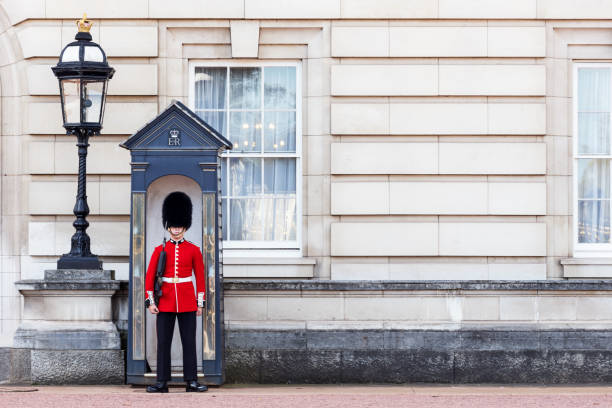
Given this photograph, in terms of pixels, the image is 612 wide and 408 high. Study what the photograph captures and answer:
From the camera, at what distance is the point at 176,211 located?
10516 mm

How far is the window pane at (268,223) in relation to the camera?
39.4ft

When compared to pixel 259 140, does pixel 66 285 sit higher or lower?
lower

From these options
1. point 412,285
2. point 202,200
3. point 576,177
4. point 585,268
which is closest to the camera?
point 202,200

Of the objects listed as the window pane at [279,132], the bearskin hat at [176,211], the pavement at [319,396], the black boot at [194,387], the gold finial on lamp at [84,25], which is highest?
the gold finial on lamp at [84,25]

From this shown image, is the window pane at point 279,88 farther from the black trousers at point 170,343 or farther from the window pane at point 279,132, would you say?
the black trousers at point 170,343

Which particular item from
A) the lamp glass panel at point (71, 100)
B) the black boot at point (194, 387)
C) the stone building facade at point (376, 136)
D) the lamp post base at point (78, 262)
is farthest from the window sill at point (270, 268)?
the lamp glass panel at point (71, 100)

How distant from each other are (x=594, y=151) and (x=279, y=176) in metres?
3.42

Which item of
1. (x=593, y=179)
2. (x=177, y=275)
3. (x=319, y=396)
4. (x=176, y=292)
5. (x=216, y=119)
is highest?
(x=216, y=119)

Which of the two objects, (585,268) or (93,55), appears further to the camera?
(585,268)

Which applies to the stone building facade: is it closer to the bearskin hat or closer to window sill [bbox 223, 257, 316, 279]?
window sill [bbox 223, 257, 316, 279]

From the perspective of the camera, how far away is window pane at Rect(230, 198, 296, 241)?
12.0 m

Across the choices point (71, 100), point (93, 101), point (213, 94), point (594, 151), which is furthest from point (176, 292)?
point (594, 151)

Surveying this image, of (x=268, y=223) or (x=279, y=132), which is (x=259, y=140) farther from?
(x=268, y=223)

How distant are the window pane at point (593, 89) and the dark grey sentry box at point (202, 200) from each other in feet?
13.1
